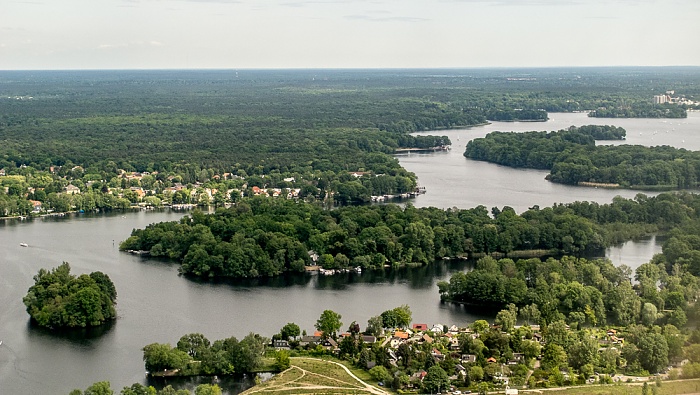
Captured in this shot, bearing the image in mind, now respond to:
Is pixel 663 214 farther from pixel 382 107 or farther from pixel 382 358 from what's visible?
pixel 382 107

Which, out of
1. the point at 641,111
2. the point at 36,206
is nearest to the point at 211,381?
the point at 36,206

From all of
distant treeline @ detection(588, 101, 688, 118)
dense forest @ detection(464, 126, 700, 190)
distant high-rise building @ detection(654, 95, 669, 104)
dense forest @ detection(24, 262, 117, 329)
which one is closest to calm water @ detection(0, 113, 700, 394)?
dense forest @ detection(24, 262, 117, 329)

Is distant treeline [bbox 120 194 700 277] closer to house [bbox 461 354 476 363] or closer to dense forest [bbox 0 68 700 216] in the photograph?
dense forest [bbox 0 68 700 216]

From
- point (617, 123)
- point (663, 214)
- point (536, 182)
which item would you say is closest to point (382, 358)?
point (663, 214)

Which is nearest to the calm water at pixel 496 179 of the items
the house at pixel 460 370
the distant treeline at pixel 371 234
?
the distant treeline at pixel 371 234

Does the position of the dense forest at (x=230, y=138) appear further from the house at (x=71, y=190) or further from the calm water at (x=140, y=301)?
the calm water at (x=140, y=301)

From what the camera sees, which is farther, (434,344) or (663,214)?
(663,214)
